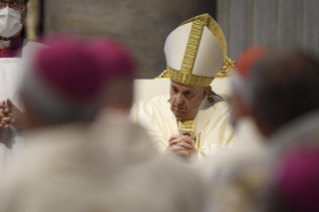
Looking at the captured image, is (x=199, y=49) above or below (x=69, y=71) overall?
below

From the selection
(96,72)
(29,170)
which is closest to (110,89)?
(96,72)

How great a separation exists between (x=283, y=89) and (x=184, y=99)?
231 centimetres

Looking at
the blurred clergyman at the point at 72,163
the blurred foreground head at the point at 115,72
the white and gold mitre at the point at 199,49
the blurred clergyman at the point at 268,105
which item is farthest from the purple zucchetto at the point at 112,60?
the white and gold mitre at the point at 199,49

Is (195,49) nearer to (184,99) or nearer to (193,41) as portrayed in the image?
(193,41)

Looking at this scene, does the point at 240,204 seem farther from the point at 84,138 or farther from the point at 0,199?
the point at 0,199

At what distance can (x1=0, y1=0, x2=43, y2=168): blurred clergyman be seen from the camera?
11.5 feet

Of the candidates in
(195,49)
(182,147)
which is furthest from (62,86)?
(195,49)

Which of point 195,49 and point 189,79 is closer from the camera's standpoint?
point 189,79

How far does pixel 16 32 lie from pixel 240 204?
2.89 meters

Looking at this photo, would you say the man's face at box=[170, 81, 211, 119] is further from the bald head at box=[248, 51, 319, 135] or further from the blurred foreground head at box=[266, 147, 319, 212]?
the blurred foreground head at box=[266, 147, 319, 212]

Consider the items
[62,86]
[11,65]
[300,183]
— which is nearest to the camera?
[300,183]

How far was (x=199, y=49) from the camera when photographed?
13.0 feet

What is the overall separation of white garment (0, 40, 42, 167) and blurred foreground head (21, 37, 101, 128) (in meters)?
2.27

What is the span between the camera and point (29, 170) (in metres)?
1.36
